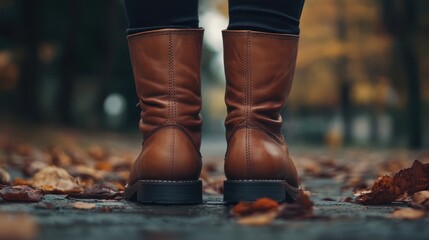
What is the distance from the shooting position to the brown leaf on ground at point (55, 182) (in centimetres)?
265

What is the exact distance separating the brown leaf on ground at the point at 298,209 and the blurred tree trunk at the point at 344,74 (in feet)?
57.5

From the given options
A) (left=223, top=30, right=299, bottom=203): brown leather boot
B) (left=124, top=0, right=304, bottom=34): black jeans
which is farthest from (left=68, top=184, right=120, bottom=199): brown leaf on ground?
(left=124, top=0, right=304, bottom=34): black jeans

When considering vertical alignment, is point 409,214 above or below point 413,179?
below

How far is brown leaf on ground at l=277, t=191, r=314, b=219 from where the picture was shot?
5.84 feet

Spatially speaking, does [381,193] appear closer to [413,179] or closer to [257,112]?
[413,179]

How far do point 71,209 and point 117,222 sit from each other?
0.33m

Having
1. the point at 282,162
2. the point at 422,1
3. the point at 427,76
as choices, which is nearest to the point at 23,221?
the point at 282,162

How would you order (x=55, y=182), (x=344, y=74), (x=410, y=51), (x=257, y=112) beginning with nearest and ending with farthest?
(x=257, y=112), (x=55, y=182), (x=410, y=51), (x=344, y=74)

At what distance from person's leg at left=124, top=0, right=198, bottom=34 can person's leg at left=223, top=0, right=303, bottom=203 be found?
0.12m

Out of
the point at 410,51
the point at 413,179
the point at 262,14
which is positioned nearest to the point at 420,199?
the point at 413,179

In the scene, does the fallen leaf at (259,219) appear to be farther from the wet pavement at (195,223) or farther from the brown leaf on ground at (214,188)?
the brown leaf on ground at (214,188)

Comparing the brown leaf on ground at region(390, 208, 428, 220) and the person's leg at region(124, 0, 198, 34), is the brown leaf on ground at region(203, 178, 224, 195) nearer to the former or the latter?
the person's leg at region(124, 0, 198, 34)

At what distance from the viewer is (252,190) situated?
2191 millimetres

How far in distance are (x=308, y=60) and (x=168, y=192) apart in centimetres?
1830
